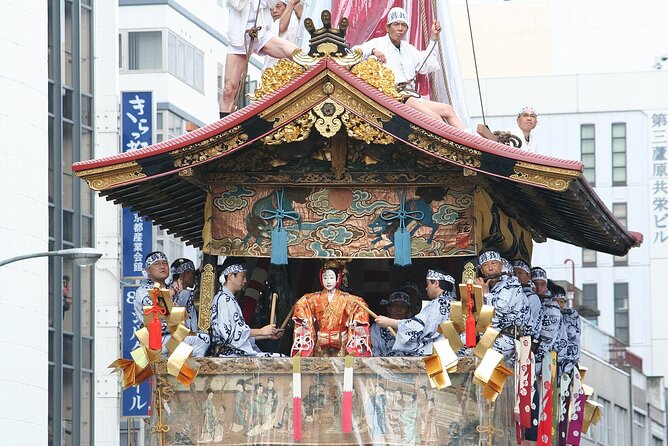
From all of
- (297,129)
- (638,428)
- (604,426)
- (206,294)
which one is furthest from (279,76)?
(638,428)

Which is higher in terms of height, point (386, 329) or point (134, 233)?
point (134, 233)

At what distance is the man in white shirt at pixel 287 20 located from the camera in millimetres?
20484

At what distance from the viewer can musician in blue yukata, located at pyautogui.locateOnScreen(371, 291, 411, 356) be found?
18391 millimetres

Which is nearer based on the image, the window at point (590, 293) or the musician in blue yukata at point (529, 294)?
the musician in blue yukata at point (529, 294)

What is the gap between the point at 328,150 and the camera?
18188 millimetres

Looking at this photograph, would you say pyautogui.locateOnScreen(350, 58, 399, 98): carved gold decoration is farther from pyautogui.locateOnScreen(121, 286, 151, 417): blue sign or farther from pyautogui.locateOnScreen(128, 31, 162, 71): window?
pyautogui.locateOnScreen(128, 31, 162, 71): window

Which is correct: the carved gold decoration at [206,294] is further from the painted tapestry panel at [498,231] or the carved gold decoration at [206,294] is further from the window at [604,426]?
the window at [604,426]

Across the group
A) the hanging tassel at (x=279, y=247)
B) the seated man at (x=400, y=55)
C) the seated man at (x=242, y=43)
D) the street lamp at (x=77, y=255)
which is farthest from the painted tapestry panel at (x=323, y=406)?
the street lamp at (x=77, y=255)

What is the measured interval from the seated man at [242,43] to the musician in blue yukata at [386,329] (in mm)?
2470

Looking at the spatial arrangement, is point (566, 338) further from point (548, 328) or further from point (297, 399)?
point (297, 399)

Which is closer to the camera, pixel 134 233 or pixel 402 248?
pixel 402 248

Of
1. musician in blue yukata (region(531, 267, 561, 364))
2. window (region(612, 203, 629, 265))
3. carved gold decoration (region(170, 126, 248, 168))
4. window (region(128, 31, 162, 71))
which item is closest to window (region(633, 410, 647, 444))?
window (region(612, 203, 629, 265))

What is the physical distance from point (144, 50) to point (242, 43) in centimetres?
2142
